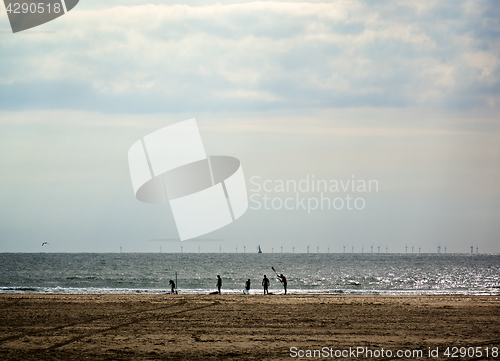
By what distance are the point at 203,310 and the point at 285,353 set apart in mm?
8704

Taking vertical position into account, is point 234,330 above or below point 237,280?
above

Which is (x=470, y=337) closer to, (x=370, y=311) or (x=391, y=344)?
(x=391, y=344)

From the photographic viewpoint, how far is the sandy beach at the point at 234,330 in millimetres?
12156

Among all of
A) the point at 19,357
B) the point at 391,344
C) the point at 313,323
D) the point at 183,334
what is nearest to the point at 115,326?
the point at 183,334

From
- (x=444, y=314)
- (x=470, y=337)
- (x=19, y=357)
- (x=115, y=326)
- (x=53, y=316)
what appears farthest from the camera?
(x=444, y=314)

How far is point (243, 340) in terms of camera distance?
13617mm

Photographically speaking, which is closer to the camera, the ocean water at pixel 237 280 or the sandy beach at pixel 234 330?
the sandy beach at pixel 234 330

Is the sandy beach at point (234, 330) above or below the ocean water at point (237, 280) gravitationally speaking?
above

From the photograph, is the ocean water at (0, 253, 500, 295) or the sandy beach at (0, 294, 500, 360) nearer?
the sandy beach at (0, 294, 500, 360)

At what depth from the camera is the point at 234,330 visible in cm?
1520

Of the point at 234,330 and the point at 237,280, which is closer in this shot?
the point at 234,330

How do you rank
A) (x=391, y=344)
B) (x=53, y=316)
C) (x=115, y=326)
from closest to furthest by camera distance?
(x=391, y=344) → (x=115, y=326) → (x=53, y=316)

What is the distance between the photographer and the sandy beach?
1216cm

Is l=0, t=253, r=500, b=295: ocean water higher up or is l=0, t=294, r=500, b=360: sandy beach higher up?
l=0, t=294, r=500, b=360: sandy beach
